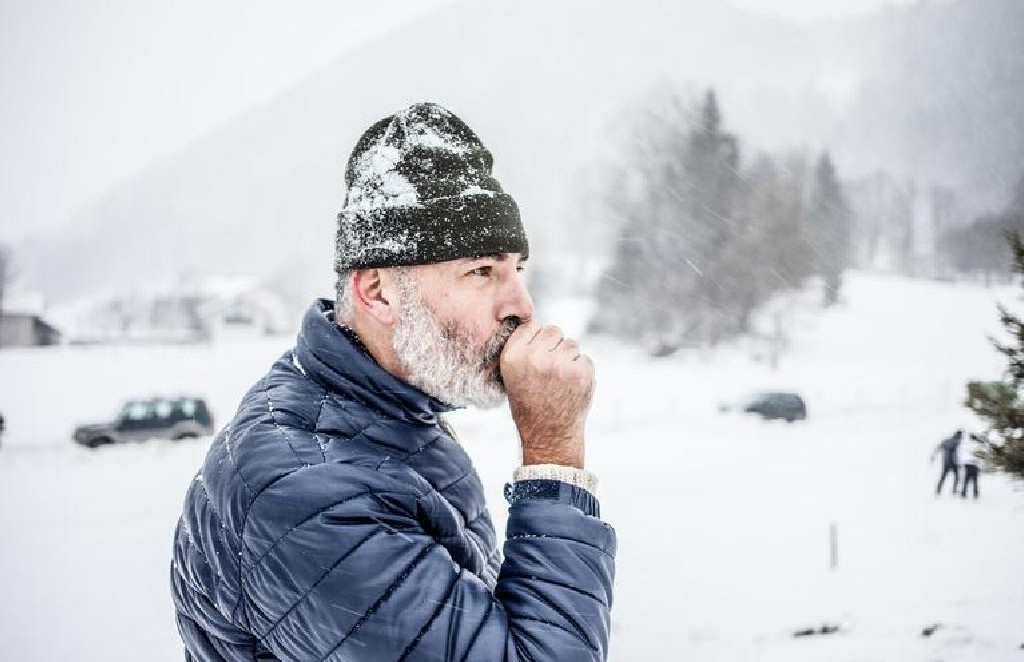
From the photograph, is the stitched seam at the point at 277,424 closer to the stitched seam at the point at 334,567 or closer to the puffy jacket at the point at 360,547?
the puffy jacket at the point at 360,547

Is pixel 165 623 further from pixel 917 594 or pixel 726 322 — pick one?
pixel 726 322

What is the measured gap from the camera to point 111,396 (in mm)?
12148

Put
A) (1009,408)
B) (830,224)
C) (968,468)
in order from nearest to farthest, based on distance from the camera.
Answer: (1009,408) < (968,468) < (830,224)

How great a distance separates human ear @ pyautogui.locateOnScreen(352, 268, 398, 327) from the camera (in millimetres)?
989

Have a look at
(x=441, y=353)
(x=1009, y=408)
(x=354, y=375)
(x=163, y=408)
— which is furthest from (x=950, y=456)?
(x=163, y=408)

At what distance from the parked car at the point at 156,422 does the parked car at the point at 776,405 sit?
11193 mm

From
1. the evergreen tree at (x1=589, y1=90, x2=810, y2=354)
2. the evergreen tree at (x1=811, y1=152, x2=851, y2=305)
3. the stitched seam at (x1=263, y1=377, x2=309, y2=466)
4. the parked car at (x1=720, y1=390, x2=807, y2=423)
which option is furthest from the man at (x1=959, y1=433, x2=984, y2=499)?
the evergreen tree at (x1=589, y1=90, x2=810, y2=354)

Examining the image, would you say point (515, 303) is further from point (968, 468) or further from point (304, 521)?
point (968, 468)

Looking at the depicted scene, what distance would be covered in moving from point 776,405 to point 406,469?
39.5 ft

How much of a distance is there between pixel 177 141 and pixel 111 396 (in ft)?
19.3

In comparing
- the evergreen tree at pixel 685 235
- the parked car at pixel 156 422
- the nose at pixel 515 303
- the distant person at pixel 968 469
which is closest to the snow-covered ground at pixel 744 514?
the distant person at pixel 968 469

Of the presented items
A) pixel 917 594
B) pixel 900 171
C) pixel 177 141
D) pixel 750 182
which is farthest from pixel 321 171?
pixel 917 594

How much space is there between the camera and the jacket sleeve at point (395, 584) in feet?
2.31

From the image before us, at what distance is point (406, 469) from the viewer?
875 millimetres
